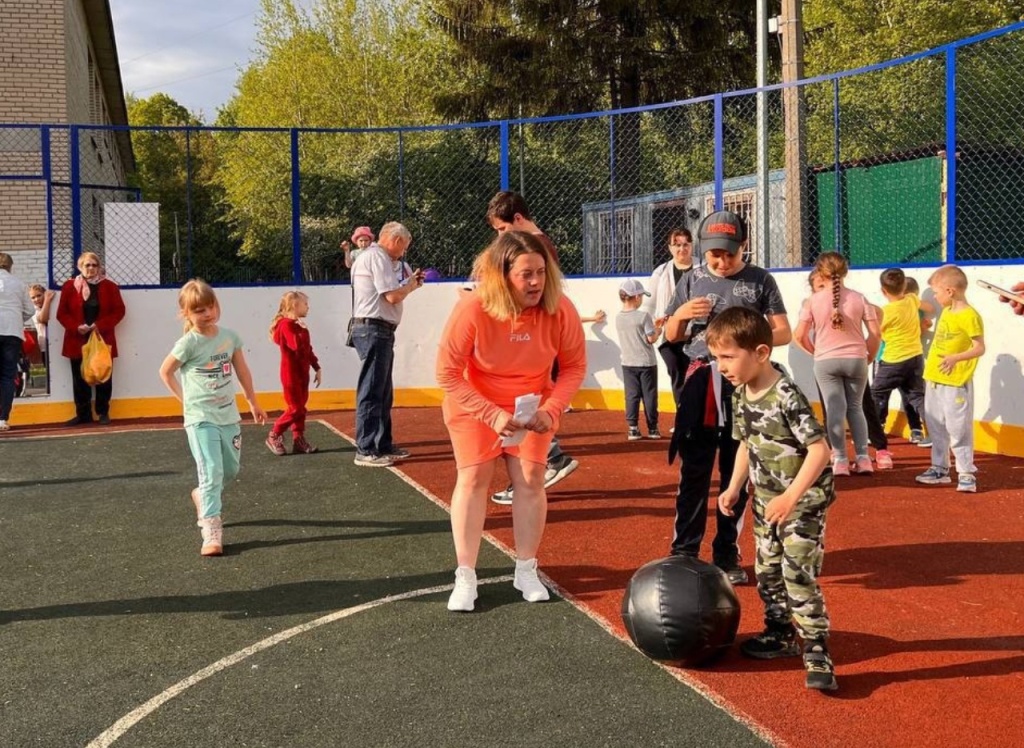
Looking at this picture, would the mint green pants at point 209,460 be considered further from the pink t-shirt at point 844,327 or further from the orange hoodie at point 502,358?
the pink t-shirt at point 844,327

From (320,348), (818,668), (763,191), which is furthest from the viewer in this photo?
(763,191)

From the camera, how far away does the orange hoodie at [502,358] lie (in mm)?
5215

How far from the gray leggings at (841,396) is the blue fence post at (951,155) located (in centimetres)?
237

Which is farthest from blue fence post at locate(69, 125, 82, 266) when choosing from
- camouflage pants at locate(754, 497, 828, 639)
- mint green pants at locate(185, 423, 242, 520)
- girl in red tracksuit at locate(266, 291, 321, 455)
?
camouflage pants at locate(754, 497, 828, 639)

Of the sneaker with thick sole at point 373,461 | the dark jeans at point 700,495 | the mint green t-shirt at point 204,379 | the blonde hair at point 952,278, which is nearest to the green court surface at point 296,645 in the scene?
the dark jeans at point 700,495

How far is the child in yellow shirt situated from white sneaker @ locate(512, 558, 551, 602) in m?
4.23

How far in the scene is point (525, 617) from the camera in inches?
209

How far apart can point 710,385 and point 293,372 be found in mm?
5773

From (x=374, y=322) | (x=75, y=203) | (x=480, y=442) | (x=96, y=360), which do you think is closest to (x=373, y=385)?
(x=374, y=322)

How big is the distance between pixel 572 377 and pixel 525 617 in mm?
1207

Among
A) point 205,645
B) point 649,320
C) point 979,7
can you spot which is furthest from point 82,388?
point 979,7

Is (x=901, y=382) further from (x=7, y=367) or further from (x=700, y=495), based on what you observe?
(x=7, y=367)

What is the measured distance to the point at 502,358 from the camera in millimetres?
5324

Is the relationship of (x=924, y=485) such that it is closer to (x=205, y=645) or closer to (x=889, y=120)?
(x=205, y=645)
